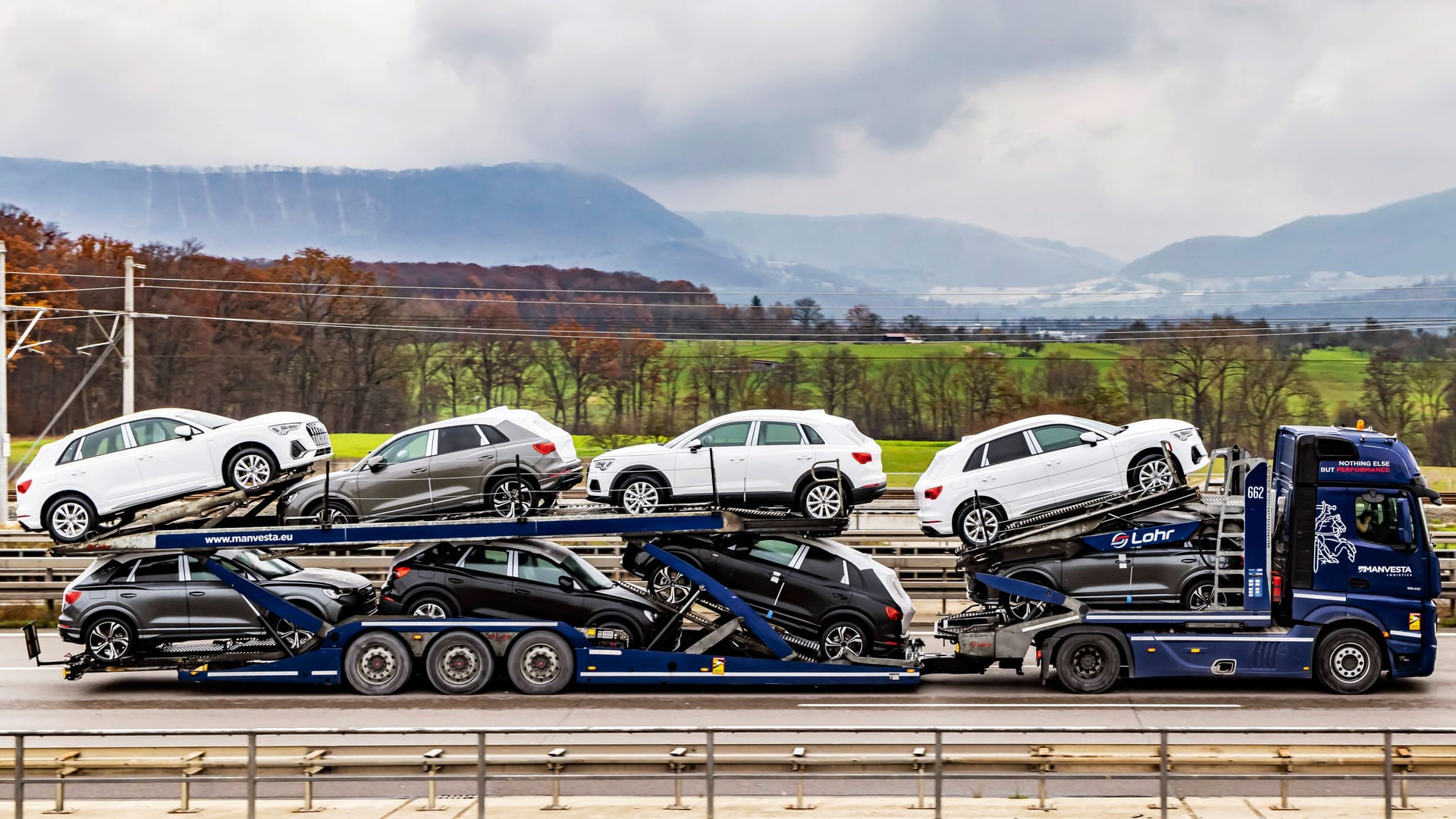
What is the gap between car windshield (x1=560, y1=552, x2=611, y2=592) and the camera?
47.4ft

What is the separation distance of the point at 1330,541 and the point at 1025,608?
336 cm

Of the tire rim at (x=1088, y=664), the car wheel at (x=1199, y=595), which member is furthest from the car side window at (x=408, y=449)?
the car wheel at (x=1199, y=595)

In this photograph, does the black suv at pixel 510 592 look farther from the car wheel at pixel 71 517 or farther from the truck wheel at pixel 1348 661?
the truck wheel at pixel 1348 661

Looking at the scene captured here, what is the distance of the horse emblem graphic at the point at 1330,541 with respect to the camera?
45.0 ft

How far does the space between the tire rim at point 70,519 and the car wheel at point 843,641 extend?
8.82m

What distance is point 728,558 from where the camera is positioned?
47.3 ft

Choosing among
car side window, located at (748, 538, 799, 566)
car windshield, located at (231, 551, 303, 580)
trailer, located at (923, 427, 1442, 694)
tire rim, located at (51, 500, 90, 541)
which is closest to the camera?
trailer, located at (923, 427, 1442, 694)

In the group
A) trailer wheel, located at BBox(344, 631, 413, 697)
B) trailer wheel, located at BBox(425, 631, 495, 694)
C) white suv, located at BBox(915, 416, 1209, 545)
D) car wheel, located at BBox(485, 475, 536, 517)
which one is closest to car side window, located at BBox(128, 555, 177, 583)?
trailer wheel, located at BBox(344, 631, 413, 697)

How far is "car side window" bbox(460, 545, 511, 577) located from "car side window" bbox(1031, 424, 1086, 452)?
6349mm

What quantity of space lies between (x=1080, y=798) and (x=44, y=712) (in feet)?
36.0

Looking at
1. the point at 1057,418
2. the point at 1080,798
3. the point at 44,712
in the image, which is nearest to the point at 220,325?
the point at 44,712

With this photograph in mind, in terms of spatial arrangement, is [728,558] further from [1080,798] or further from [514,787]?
[1080,798]

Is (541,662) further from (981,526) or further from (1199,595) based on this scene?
(1199,595)

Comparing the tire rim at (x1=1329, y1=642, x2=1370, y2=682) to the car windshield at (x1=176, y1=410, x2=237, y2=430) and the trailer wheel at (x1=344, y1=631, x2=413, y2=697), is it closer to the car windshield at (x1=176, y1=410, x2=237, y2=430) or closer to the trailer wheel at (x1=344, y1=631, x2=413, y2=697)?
the trailer wheel at (x1=344, y1=631, x2=413, y2=697)
